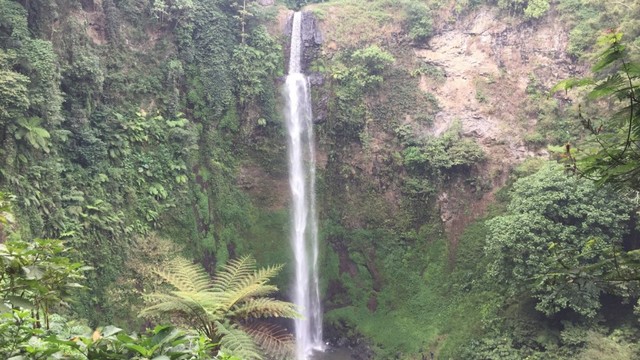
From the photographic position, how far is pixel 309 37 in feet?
67.2

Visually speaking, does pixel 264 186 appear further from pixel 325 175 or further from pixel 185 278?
pixel 185 278

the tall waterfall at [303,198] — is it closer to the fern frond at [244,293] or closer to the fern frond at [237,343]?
the fern frond at [244,293]

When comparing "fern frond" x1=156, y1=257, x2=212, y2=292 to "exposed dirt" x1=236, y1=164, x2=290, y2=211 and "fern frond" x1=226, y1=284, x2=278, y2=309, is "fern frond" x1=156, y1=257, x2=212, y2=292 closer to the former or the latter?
"fern frond" x1=226, y1=284, x2=278, y2=309

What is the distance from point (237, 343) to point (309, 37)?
685 inches

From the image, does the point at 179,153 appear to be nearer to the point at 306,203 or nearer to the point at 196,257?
the point at 196,257

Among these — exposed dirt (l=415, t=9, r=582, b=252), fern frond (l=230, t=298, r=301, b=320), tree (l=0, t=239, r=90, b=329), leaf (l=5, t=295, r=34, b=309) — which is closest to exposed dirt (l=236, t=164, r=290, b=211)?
exposed dirt (l=415, t=9, r=582, b=252)

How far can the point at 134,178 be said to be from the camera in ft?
47.6

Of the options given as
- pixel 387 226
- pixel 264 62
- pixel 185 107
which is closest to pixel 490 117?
pixel 387 226

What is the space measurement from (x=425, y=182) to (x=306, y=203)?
4813 mm

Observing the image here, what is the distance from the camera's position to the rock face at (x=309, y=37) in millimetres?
20188

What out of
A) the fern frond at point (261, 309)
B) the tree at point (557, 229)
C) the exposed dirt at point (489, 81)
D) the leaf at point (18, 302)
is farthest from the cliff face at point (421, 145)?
the leaf at point (18, 302)

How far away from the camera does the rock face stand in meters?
20.2

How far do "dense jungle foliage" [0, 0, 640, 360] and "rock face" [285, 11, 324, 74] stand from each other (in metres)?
0.50

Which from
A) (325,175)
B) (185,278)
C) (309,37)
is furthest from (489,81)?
(185,278)
